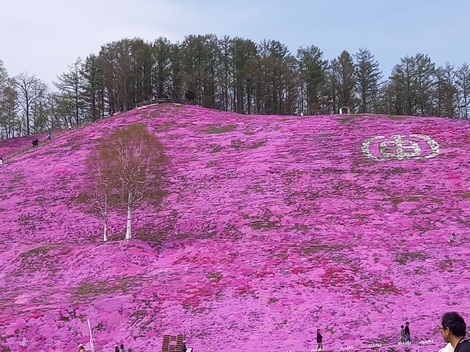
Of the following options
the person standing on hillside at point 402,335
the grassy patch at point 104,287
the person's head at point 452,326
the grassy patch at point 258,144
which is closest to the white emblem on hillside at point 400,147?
the grassy patch at point 258,144

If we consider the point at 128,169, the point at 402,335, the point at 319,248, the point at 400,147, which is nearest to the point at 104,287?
the point at 319,248

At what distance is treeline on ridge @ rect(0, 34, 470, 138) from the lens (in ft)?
270

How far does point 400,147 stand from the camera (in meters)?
46.3

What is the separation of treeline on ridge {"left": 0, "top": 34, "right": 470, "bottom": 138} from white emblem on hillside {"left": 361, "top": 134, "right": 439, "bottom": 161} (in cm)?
3467

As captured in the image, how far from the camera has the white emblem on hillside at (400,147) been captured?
44.2m

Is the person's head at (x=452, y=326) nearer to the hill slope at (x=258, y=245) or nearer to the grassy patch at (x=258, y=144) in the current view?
the hill slope at (x=258, y=245)

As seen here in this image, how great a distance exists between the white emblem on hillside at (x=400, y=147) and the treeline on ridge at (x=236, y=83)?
3467 cm

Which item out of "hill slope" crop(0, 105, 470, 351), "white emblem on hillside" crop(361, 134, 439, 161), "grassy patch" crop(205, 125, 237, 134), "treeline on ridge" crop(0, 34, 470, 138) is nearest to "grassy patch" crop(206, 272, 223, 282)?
"hill slope" crop(0, 105, 470, 351)

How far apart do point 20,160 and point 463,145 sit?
4348cm

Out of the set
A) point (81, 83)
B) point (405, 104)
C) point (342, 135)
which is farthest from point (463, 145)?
point (81, 83)

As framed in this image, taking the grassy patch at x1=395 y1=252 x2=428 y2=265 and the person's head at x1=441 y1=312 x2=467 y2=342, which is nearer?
the person's head at x1=441 y1=312 x2=467 y2=342

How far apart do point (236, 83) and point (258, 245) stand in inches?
2392

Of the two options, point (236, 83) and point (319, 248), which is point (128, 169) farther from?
point (236, 83)

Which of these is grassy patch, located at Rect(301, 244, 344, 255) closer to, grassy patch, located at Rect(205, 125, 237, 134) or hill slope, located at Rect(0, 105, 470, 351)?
hill slope, located at Rect(0, 105, 470, 351)
